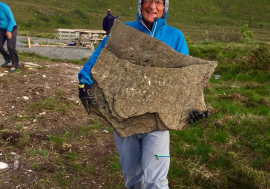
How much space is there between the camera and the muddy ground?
155 inches

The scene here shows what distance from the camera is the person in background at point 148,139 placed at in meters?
2.83

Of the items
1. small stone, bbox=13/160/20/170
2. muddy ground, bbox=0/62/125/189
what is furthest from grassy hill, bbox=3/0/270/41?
small stone, bbox=13/160/20/170

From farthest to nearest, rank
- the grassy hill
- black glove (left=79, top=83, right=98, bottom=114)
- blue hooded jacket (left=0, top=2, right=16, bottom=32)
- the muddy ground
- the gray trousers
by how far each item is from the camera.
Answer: the grassy hill, blue hooded jacket (left=0, top=2, right=16, bottom=32), the muddy ground, black glove (left=79, top=83, right=98, bottom=114), the gray trousers

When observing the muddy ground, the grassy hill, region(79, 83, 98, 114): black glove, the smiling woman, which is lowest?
the grassy hill

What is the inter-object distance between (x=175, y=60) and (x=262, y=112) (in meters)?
3.99

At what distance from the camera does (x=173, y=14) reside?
10394 cm

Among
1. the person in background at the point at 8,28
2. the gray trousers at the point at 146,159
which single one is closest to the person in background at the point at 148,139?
the gray trousers at the point at 146,159

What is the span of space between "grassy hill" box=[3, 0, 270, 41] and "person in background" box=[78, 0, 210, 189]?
48641 mm

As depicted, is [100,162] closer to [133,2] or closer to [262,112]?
[262,112]

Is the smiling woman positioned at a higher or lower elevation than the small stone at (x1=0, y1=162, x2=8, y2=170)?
higher

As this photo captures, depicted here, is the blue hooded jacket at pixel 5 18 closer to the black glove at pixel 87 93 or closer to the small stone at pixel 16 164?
the small stone at pixel 16 164

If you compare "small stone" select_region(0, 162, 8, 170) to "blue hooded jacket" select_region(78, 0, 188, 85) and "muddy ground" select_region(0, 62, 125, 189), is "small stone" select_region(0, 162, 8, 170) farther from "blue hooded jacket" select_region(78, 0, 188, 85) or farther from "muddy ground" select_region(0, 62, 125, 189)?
"blue hooded jacket" select_region(78, 0, 188, 85)

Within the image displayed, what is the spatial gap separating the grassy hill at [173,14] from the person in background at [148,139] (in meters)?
48.6

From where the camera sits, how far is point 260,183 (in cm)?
375
